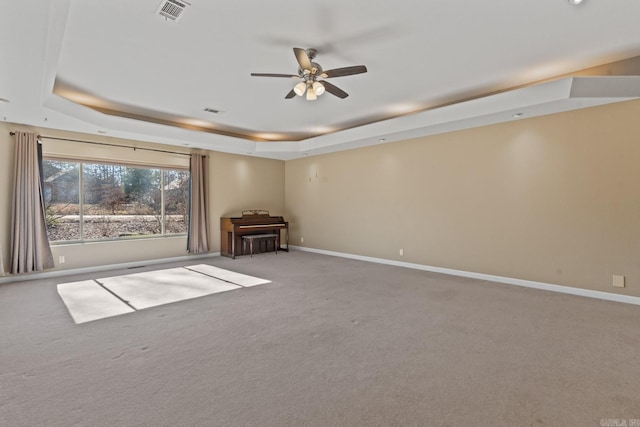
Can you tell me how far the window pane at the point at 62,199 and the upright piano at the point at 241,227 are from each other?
2696mm

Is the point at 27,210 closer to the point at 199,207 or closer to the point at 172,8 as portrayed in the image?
the point at 199,207

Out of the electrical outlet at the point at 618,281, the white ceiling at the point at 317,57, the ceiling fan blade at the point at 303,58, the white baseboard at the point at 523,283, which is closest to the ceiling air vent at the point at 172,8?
the white ceiling at the point at 317,57

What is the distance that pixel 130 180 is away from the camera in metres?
6.04

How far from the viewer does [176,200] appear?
665 cm

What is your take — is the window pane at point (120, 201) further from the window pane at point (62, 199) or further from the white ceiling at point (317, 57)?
the white ceiling at point (317, 57)

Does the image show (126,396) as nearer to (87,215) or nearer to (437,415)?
(437,415)

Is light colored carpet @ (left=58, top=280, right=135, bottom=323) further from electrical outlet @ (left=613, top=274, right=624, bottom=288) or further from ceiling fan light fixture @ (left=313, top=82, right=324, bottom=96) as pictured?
electrical outlet @ (left=613, top=274, right=624, bottom=288)

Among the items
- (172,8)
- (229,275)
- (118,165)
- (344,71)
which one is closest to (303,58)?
(344,71)

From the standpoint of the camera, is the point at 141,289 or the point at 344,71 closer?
the point at 344,71

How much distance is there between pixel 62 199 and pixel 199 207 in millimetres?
2302

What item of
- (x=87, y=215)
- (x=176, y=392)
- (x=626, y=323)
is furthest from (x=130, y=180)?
(x=626, y=323)

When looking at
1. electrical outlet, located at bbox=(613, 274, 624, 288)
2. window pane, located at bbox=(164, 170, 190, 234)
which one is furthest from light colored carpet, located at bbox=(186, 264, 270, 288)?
electrical outlet, located at bbox=(613, 274, 624, 288)

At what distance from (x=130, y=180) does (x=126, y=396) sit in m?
5.18

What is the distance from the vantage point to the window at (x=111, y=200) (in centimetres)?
521
